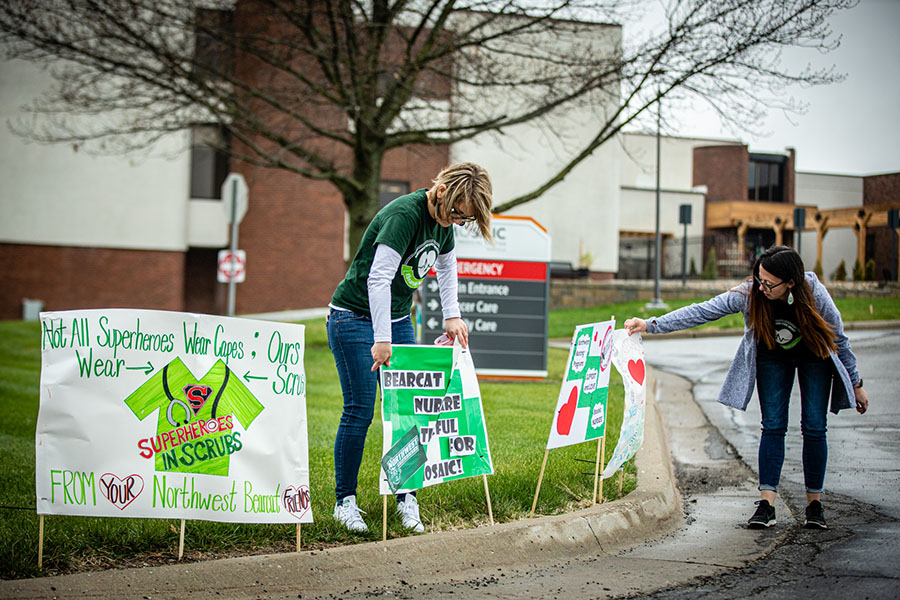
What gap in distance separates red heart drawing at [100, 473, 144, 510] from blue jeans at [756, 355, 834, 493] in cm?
373

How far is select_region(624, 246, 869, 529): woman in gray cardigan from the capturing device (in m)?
5.65

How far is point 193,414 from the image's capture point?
15.9 feet

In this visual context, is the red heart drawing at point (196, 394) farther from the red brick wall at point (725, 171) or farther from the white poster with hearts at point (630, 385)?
the red brick wall at point (725, 171)

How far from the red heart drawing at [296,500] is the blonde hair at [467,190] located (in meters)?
1.68

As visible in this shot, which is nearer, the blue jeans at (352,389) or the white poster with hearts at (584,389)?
the blue jeans at (352,389)

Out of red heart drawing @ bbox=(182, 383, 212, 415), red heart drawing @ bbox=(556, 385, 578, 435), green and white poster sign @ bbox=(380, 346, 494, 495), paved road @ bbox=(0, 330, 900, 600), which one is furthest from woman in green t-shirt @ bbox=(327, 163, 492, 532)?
red heart drawing @ bbox=(556, 385, 578, 435)

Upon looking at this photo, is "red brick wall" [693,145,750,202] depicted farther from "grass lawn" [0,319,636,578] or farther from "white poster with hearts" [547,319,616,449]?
"white poster with hearts" [547,319,616,449]

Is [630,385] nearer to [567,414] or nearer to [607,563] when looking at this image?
[567,414]

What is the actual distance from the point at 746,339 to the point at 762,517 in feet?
3.64


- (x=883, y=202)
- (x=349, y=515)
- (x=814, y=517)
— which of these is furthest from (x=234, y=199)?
(x=883, y=202)

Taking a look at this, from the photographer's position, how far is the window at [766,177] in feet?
165

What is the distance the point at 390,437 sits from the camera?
509 centimetres

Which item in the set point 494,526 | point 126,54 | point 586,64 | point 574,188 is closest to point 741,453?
point 494,526

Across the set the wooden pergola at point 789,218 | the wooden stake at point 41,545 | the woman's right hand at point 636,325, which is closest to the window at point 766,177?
the wooden pergola at point 789,218
